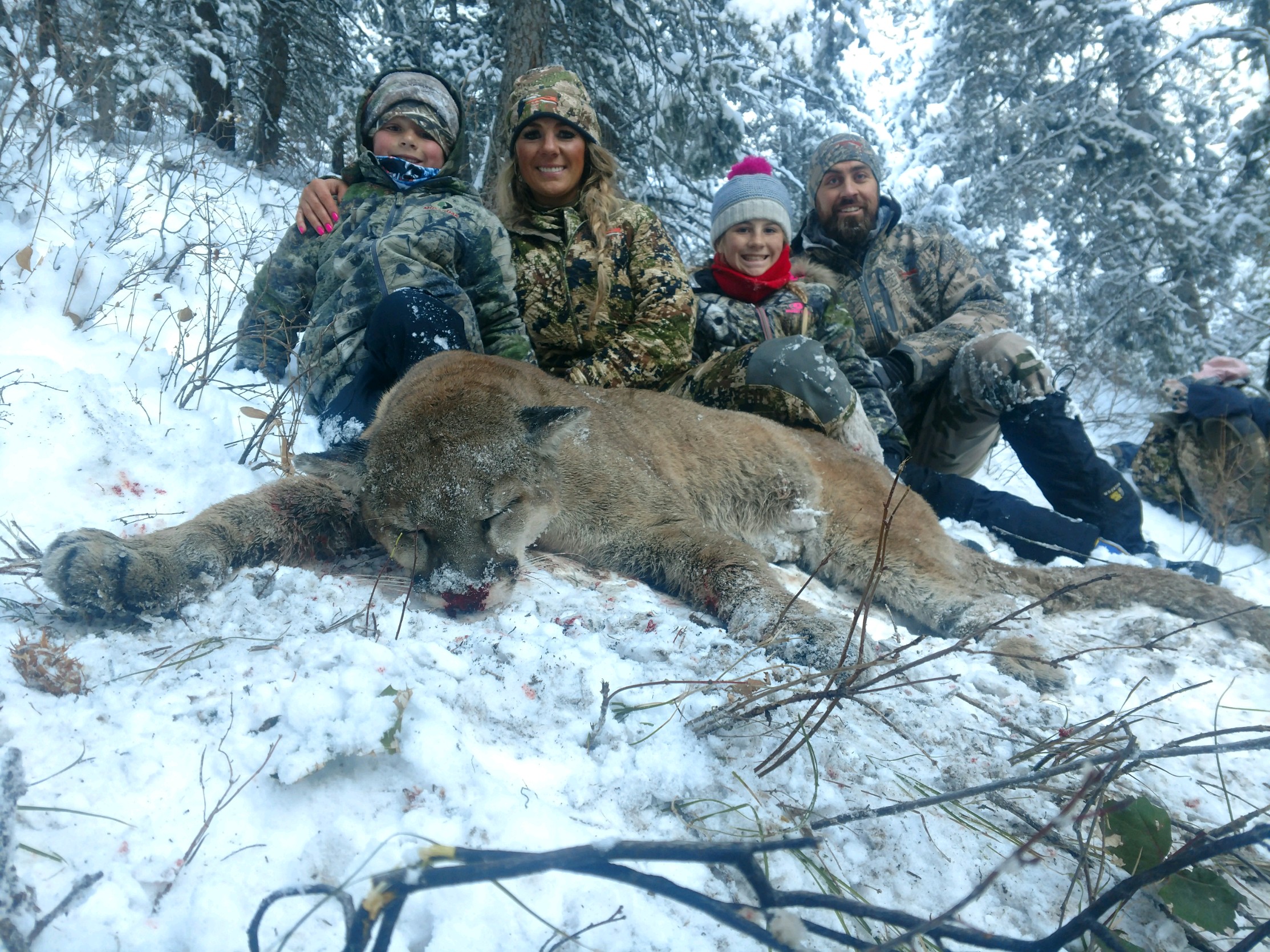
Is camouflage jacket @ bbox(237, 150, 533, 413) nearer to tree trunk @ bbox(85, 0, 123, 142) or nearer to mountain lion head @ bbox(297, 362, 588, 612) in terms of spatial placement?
mountain lion head @ bbox(297, 362, 588, 612)

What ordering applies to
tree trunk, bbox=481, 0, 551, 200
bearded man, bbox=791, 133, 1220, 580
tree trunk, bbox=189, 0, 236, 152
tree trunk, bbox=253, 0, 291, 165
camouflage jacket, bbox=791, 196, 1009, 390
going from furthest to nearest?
tree trunk, bbox=253, 0, 291, 165 → tree trunk, bbox=189, 0, 236, 152 → tree trunk, bbox=481, 0, 551, 200 → camouflage jacket, bbox=791, 196, 1009, 390 → bearded man, bbox=791, 133, 1220, 580

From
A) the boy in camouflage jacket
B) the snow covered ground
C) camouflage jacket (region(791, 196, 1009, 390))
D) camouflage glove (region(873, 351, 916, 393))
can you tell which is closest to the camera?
the snow covered ground

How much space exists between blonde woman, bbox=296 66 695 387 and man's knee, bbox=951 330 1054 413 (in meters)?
2.53

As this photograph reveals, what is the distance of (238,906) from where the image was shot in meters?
1.17

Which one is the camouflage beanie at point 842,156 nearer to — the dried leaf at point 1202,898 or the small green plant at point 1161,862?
the small green plant at point 1161,862

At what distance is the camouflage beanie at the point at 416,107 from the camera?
485 centimetres

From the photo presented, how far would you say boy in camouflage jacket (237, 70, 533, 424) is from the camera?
4.25 metres

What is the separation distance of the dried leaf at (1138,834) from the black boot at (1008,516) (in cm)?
333

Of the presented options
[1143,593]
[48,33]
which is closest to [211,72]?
[48,33]

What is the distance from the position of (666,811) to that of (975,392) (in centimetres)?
522

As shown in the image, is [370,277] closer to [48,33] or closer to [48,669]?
[48,669]

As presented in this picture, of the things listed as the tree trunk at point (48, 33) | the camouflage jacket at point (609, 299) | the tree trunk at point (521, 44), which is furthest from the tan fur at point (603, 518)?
the tree trunk at point (48, 33)

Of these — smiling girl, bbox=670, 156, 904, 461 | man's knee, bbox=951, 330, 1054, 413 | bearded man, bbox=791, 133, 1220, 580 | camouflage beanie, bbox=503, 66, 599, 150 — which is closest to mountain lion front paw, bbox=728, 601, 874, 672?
smiling girl, bbox=670, 156, 904, 461

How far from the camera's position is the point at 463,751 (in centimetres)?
159
